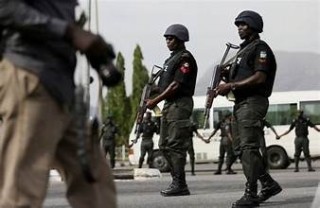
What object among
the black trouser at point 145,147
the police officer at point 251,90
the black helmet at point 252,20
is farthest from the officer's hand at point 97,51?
the black trouser at point 145,147

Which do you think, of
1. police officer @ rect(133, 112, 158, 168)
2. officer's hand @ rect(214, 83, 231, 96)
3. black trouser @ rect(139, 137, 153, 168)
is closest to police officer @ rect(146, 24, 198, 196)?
officer's hand @ rect(214, 83, 231, 96)

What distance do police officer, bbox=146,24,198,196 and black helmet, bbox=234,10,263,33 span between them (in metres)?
1.24

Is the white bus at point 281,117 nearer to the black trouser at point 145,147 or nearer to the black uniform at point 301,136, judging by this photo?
the black trouser at point 145,147

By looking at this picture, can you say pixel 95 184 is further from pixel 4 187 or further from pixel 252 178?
pixel 252 178

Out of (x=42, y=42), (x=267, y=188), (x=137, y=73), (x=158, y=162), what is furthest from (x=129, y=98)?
(x=42, y=42)

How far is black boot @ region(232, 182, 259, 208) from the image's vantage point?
7426 mm

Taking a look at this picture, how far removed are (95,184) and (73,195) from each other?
129 millimetres

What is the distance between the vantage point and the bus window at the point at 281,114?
27.1 meters

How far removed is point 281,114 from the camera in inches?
1072

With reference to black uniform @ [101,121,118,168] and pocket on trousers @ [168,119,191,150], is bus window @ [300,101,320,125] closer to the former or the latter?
black uniform @ [101,121,118,168]

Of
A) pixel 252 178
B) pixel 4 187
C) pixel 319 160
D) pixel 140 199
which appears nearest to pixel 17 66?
pixel 4 187

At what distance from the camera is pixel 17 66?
11.8ft

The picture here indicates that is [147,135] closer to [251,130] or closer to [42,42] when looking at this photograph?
[251,130]

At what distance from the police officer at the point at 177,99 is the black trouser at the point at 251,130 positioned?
3.89 feet
